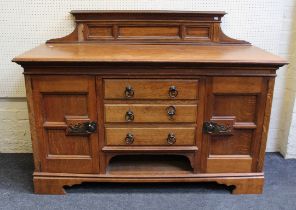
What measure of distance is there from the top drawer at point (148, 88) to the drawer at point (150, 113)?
59mm

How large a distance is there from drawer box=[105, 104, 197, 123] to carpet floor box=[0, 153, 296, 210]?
484 millimetres

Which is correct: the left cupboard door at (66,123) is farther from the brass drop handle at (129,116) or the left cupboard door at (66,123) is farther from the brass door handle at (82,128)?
the brass drop handle at (129,116)

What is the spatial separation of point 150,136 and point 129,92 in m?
0.30

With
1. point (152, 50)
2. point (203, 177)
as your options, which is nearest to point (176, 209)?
point (203, 177)

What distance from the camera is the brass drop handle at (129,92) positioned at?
171 cm

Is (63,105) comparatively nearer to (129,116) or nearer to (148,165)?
(129,116)

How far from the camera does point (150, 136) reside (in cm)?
181

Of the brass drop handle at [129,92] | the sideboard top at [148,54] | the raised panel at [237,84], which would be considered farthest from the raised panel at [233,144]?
the brass drop handle at [129,92]

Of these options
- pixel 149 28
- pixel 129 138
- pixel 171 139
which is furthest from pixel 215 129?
pixel 149 28

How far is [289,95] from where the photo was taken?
7.70 ft

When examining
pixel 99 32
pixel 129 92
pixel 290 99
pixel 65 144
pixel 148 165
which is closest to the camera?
pixel 129 92

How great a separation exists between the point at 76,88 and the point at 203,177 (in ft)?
3.05

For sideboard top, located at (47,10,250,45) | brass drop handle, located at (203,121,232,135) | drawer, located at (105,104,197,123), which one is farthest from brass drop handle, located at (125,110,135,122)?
sideboard top, located at (47,10,250,45)

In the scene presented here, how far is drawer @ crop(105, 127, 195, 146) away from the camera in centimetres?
180
